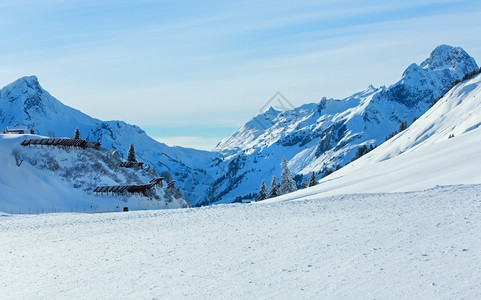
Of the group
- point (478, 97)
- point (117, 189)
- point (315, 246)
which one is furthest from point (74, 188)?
point (478, 97)

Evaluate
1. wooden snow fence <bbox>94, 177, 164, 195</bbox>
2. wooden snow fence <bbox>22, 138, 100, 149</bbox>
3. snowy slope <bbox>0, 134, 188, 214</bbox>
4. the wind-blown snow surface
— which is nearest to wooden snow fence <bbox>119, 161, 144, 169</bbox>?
snowy slope <bbox>0, 134, 188, 214</bbox>

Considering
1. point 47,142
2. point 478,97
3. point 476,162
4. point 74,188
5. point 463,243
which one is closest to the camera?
point 463,243

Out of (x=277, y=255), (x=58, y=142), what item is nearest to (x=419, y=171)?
(x=277, y=255)

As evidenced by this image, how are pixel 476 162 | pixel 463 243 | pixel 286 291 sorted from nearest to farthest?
pixel 286 291
pixel 463 243
pixel 476 162

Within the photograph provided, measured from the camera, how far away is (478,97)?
152 metres

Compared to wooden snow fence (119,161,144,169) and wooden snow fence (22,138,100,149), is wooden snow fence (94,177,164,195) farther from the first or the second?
wooden snow fence (22,138,100,149)

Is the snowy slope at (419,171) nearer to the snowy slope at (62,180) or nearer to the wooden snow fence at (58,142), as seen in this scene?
the snowy slope at (62,180)

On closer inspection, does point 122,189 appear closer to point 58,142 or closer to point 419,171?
point 58,142

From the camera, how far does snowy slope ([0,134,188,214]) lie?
5938cm

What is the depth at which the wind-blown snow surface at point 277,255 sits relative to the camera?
11.7 meters

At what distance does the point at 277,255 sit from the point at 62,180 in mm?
61241

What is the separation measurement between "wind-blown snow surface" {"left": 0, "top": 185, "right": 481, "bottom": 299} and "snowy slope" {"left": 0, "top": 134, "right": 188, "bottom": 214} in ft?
123

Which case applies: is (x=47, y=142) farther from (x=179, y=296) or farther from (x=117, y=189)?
(x=179, y=296)

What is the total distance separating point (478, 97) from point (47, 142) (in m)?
130
